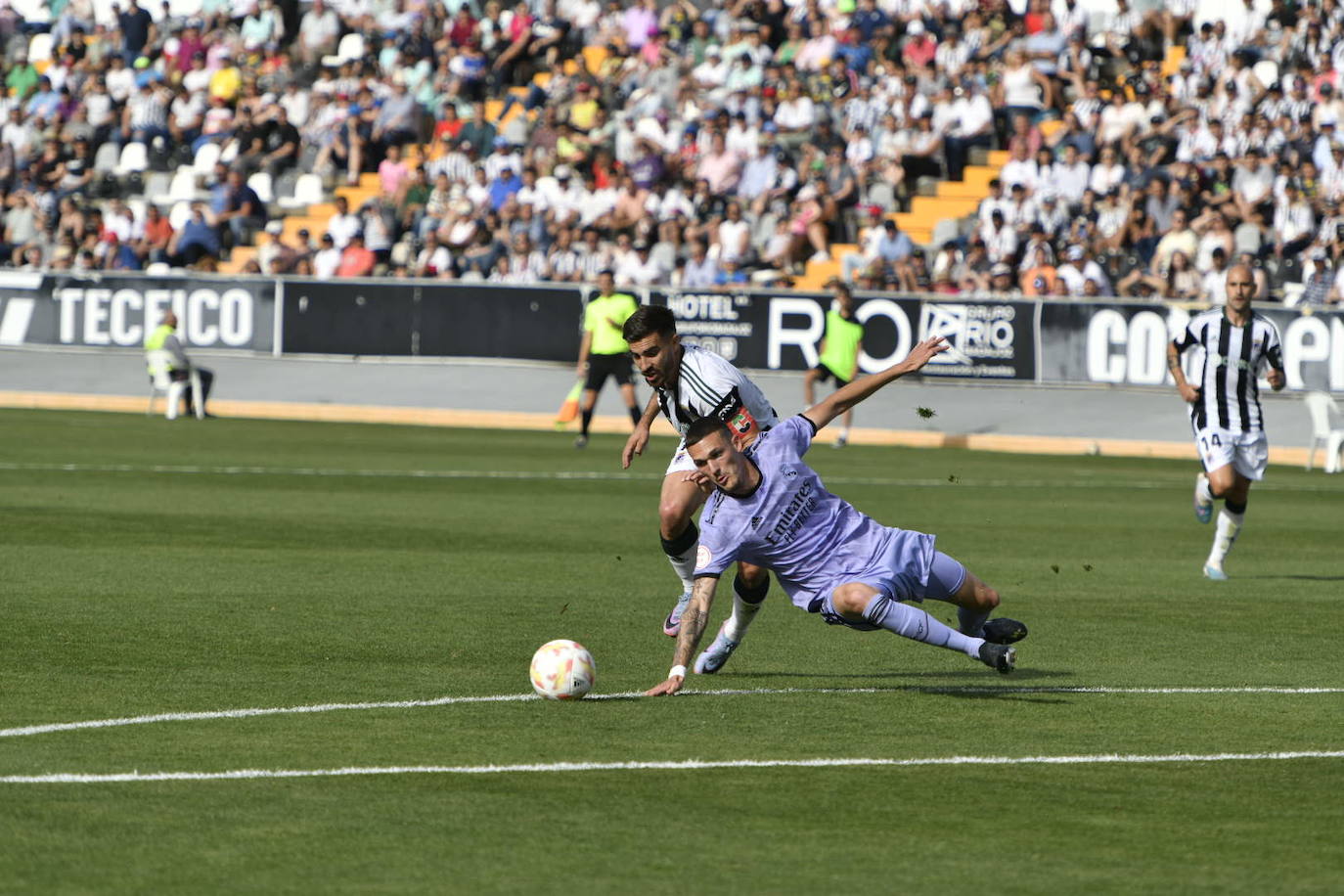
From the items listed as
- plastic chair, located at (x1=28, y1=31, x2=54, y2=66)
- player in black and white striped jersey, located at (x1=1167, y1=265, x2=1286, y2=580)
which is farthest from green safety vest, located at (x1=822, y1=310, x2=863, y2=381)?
plastic chair, located at (x1=28, y1=31, x2=54, y2=66)

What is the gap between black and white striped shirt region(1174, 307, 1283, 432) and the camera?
14570mm

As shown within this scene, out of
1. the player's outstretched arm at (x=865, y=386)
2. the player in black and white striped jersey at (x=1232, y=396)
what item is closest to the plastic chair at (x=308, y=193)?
the player in black and white striped jersey at (x=1232, y=396)

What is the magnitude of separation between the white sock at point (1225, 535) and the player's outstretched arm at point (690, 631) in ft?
21.3

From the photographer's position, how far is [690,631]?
871 cm

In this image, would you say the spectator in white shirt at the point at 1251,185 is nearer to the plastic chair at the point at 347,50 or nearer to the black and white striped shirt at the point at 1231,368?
the black and white striped shirt at the point at 1231,368

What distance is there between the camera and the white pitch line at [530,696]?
25.6 feet

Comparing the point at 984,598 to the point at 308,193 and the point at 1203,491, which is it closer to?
the point at 1203,491

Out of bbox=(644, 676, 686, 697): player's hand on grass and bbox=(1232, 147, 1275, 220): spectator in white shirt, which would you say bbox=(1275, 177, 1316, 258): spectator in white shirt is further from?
bbox=(644, 676, 686, 697): player's hand on grass

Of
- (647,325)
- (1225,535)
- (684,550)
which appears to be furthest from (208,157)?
(647,325)

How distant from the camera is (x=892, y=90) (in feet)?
107

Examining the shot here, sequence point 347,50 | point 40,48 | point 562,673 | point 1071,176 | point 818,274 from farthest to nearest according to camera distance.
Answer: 1. point 40,48
2. point 347,50
3. point 818,274
4. point 1071,176
5. point 562,673

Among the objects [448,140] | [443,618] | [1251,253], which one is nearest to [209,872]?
[443,618]

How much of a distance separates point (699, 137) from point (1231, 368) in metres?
19.7

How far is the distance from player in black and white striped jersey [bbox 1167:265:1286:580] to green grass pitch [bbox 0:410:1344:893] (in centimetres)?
67
